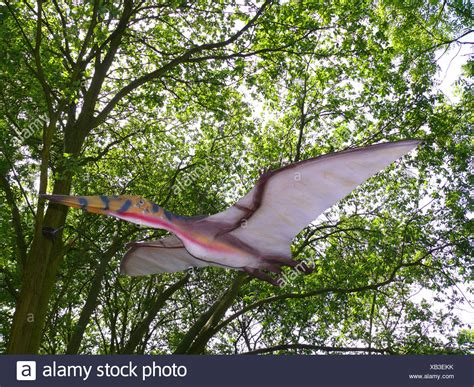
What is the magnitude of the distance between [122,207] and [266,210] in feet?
5.87

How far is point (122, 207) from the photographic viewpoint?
6.79 m

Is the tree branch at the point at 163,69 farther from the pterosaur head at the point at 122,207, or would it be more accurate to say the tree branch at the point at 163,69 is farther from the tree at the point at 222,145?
the pterosaur head at the point at 122,207

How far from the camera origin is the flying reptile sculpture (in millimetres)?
6762

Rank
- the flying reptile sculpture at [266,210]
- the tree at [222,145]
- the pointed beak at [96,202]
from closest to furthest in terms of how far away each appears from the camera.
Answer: the pointed beak at [96,202]
the flying reptile sculpture at [266,210]
the tree at [222,145]

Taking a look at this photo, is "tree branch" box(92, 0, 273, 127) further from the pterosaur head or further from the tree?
the pterosaur head

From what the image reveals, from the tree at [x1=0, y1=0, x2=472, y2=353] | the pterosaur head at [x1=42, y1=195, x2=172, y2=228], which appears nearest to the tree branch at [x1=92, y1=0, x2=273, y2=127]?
the tree at [x1=0, y1=0, x2=472, y2=353]

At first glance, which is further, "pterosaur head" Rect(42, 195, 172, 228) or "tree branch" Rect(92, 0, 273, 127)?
"tree branch" Rect(92, 0, 273, 127)

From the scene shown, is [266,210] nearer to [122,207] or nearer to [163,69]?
[122,207]

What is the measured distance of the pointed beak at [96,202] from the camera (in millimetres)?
6586

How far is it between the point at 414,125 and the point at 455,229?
234 centimetres

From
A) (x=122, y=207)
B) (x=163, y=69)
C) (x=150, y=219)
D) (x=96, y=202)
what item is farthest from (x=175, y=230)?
(x=163, y=69)

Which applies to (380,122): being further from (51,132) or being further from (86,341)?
(86,341)

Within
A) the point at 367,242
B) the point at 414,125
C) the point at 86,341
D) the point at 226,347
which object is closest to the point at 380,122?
the point at 414,125

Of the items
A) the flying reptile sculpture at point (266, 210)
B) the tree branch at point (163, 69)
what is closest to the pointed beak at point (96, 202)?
the flying reptile sculpture at point (266, 210)
